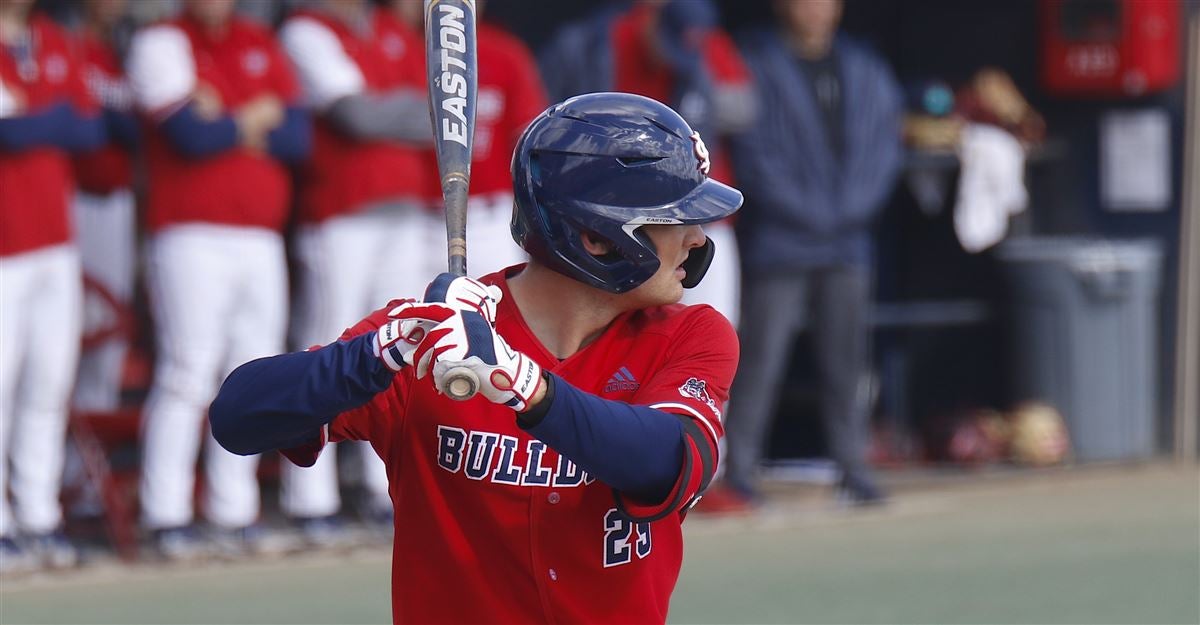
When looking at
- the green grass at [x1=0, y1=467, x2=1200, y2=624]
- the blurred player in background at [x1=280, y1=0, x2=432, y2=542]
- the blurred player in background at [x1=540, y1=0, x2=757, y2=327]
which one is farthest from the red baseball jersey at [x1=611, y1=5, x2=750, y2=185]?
the green grass at [x1=0, y1=467, x2=1200, y2=624]

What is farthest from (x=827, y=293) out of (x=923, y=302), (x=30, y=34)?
(x=30, y=34)

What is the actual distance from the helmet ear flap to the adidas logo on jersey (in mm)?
169

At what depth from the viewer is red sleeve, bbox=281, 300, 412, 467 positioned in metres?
2.73

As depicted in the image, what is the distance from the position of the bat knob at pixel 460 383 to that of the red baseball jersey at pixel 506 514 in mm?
329

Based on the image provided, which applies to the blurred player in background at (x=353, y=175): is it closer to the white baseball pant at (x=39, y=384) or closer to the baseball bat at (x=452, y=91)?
the white baseball pant at (x=39, y=384)

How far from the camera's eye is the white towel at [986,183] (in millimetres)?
9031

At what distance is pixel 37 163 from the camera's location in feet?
20.0

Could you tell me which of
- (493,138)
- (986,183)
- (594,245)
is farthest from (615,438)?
(986,183)

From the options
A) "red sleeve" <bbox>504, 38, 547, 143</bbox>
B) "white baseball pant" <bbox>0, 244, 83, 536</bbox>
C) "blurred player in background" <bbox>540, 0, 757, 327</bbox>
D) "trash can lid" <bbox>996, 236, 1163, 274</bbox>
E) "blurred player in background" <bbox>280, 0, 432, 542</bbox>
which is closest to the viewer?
"white baseball pant" <bbox>0, 244, 83, 536</bbox>

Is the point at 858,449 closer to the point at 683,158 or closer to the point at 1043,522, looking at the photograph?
the point at 1043,522

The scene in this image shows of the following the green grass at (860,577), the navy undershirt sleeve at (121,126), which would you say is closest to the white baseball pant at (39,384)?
the green grass at (860,577)

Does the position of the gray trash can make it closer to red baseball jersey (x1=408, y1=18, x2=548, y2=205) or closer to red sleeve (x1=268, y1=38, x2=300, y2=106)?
red baseball jersey (x1=408, y1=18, x2=548, y2=205)

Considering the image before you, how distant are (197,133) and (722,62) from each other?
7.59 ft

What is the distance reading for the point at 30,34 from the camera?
6184mm
